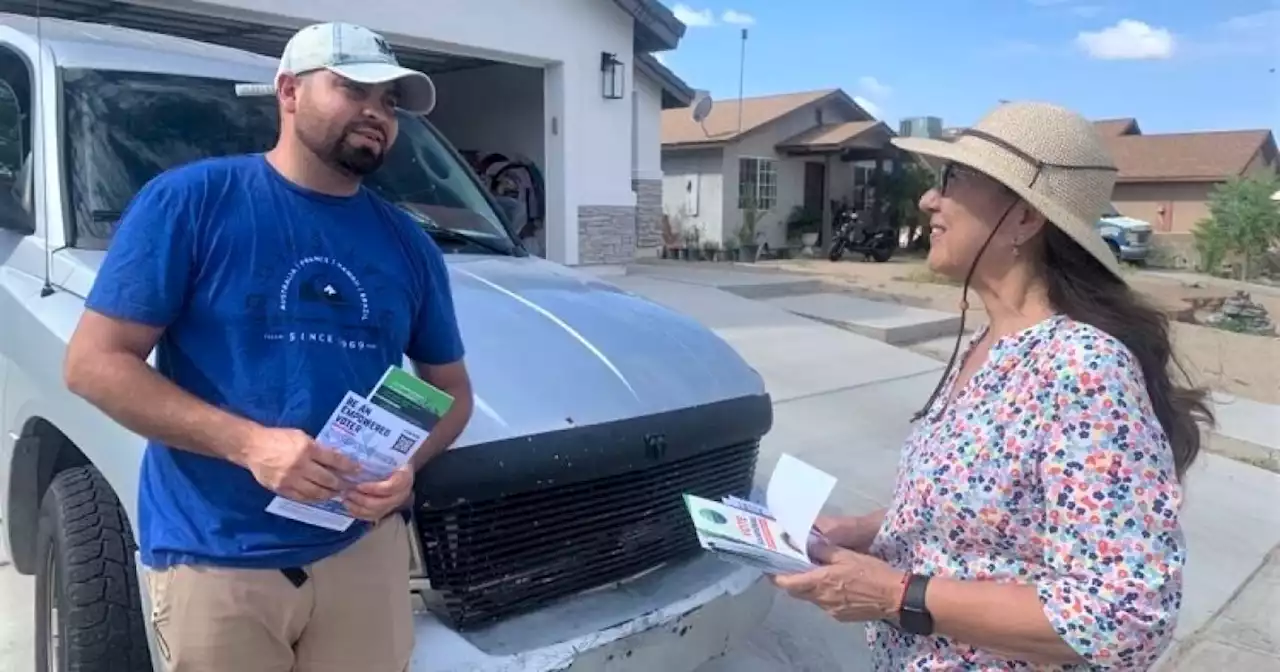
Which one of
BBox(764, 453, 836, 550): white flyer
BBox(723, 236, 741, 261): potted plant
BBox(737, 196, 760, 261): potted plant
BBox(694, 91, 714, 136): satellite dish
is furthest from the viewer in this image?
BBox(737, 196, 760, 261): potted plant

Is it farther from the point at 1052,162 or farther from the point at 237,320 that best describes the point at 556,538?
the point at 1052,162

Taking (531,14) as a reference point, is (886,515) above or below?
below

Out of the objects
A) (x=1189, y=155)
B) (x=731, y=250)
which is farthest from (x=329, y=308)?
(x=1189, y=155)

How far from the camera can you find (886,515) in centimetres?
193

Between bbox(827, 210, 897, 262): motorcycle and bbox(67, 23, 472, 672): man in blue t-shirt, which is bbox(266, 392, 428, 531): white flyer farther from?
bbox(827, 210, 897, 262): motorcycle

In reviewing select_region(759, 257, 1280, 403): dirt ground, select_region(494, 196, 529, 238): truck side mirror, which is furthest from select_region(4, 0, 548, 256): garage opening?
select_region(494, 196, 529, 238): truck side mirror

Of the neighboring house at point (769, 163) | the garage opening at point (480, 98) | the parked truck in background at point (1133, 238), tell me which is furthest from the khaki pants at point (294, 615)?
the parked truck in background at point (1133, 238)

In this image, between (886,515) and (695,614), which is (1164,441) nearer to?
(886,515)

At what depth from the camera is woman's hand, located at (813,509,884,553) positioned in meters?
2.02

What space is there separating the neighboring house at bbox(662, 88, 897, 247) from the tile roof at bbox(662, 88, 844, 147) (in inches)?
1.2

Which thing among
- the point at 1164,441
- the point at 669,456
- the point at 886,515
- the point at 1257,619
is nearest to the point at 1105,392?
the point at 1164,441

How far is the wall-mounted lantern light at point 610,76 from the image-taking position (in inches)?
504

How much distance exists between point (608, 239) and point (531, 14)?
2962 millimetres

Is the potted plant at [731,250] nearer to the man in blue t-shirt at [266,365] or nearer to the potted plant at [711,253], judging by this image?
the potted plant at [711,253]
